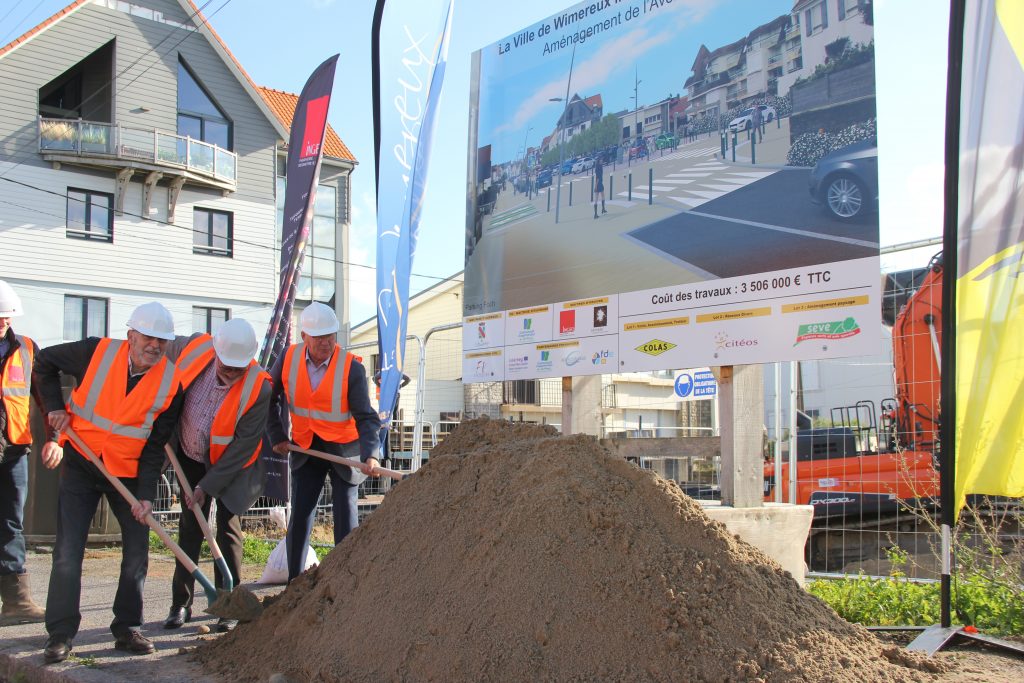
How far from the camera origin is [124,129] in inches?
995

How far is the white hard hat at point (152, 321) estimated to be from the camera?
4.88 m

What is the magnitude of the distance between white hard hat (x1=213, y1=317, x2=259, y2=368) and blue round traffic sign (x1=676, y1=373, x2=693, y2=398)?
275 inches

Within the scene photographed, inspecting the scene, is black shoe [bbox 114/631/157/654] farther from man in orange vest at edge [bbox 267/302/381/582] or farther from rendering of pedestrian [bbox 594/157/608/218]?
rendering of pedestrian [bbox 594/157/608/218]

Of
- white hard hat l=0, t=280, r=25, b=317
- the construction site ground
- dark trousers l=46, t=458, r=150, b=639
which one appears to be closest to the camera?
the construction site ground

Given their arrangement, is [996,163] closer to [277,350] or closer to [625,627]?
[625,627]

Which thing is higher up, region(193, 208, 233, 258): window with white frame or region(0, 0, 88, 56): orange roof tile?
region(0, 0, 88, 56): orange roof tile

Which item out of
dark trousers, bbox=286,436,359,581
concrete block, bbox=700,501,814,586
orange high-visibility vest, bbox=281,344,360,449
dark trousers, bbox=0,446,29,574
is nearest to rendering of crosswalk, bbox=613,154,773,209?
concrete block, bbox=700,501,814,586

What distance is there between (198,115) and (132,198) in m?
3.56

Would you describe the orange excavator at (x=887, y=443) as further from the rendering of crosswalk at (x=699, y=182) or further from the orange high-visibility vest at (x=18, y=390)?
the orange high-visibility vest at (x=18, y=390)

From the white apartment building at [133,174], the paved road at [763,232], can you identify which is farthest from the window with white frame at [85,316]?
the paved road at [763,232]

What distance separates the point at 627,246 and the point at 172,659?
368 centimetres

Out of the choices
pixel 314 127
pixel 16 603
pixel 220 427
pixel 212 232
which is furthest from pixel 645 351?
pixel 212 232

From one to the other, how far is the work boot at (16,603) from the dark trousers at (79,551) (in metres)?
0.97

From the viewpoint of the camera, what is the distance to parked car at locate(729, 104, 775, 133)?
5.24 m
